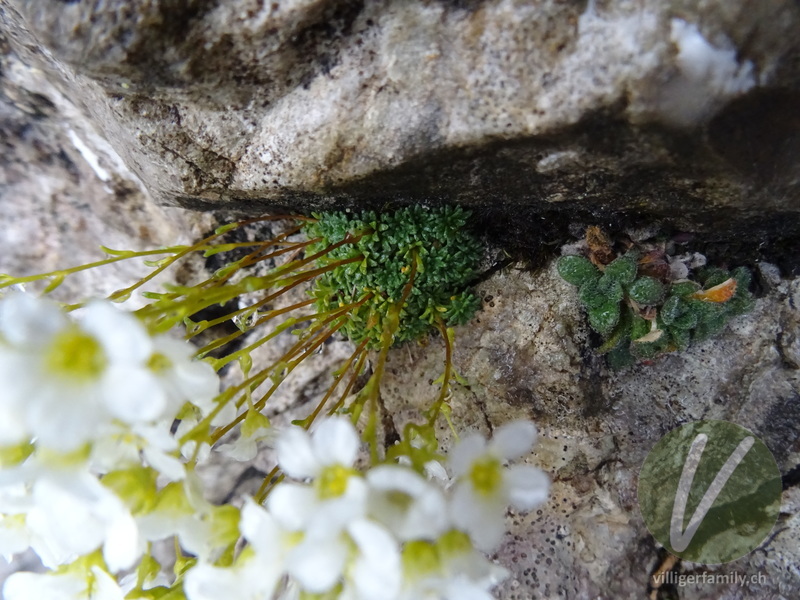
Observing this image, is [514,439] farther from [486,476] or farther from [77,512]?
[77,512]

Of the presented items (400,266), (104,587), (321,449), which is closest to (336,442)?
(321,449)

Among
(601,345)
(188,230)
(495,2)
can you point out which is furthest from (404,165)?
(188,230)

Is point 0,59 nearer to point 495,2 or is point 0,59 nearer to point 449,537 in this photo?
point 495,2

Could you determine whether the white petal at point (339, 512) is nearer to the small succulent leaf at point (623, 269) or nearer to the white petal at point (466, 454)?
the white petal at point (466, 454)

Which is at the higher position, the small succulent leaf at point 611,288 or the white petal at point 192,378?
the white petal at point 192,378

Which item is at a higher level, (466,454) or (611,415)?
(466,454)

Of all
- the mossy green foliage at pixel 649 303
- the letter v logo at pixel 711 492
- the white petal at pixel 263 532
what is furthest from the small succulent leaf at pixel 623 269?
the white petal at pixel 263 532

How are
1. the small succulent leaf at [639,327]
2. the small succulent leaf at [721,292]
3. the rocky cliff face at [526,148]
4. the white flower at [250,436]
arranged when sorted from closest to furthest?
the rocky cliff face at [526,148] → the white flower at [250,436] → the small succulent leaf at [721,292] → the small succulent leaf at [639,327]
